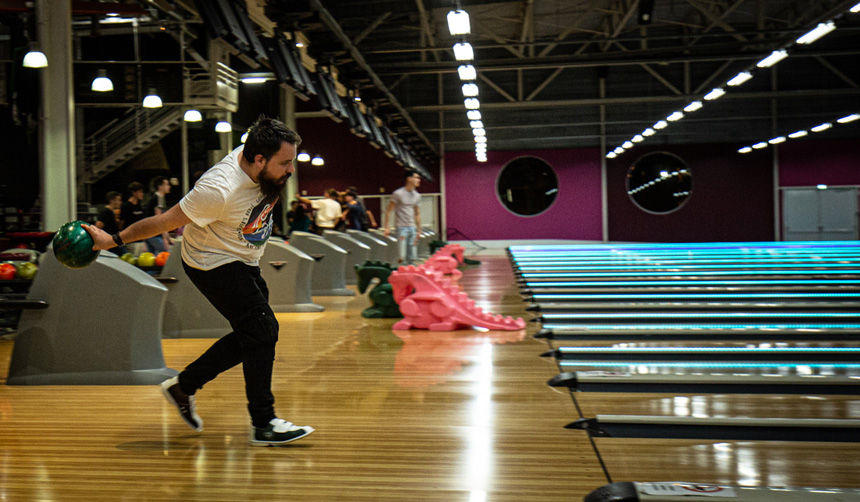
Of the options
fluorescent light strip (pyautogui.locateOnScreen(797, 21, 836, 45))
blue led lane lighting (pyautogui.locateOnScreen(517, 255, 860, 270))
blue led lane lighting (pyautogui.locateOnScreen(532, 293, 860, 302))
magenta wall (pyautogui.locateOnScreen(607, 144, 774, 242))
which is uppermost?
fluorescent light strip (pyautogui.locateOnScreen(797, 21, 836, 45))

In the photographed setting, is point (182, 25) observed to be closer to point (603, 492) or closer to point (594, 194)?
point (603, 492)

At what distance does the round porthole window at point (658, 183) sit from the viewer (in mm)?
25734

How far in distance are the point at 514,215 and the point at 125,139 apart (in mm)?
12831

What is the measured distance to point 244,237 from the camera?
2988 mm

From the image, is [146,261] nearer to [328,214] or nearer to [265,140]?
[265,140]

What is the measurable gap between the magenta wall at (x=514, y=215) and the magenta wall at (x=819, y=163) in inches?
249

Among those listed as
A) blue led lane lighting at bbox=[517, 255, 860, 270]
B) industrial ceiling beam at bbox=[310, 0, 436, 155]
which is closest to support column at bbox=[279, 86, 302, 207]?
industrial ceiling beam at bbox=[310, 0, 436, 155]

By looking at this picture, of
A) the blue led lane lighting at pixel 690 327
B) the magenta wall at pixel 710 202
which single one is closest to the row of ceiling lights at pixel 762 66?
the magenta wall at pixel 710 202

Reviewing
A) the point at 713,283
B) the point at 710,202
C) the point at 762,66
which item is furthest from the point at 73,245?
the point at 710,202

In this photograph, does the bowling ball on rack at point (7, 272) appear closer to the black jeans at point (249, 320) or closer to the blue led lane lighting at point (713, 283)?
the black jeans at point (249, 320)

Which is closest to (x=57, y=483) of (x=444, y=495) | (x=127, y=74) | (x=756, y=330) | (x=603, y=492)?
(x=444, y=495)

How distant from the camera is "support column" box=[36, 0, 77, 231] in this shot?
867 centimetres

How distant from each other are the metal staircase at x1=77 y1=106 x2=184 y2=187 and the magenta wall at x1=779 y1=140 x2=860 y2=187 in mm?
19504

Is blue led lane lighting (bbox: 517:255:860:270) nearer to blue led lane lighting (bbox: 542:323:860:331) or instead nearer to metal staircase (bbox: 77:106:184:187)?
blue led lane lighting (bbox: 542:323:860:331)
